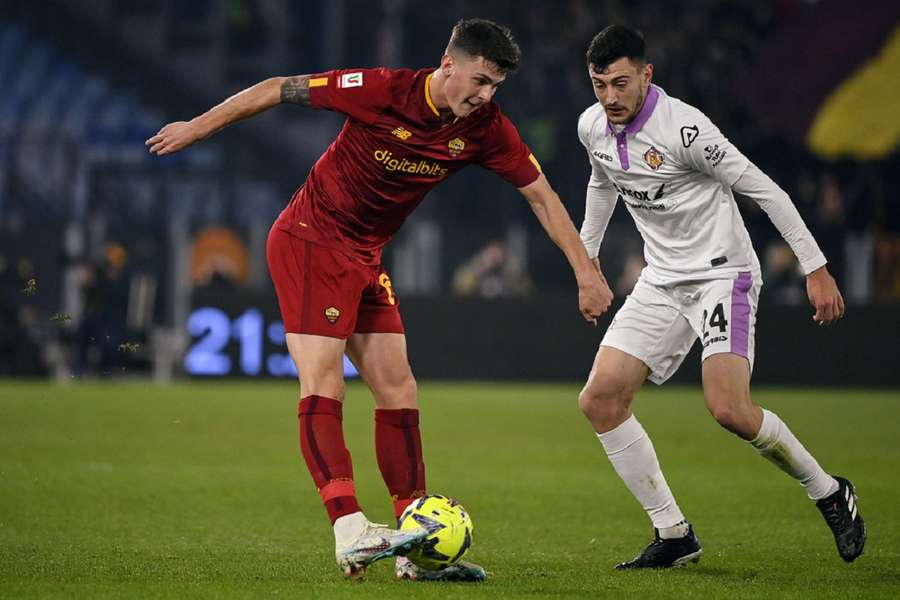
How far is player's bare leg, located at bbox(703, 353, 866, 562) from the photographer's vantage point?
21.9 ft

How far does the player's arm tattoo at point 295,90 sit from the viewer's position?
6289 millimetres

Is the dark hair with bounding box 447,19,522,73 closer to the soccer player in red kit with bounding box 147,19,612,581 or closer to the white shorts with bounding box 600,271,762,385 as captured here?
the soccer player in red kit with bounding box 147,19,612,581

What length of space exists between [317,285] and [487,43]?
48.3 inches

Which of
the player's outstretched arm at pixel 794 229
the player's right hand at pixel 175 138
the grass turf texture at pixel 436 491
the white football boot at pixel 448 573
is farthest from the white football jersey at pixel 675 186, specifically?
the player's right hand at pixel 175 138

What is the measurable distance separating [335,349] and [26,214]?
19734 mm

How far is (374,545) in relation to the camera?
586cm

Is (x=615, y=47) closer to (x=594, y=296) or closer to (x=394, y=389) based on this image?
(x=594, y=296)

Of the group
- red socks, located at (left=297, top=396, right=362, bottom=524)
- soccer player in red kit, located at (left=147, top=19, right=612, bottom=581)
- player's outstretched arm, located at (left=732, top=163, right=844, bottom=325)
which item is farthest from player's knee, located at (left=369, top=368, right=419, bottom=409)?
player's outstretched arm, located at (left=732, top=163, right=844, bottom=325)

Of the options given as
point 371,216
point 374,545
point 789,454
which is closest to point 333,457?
point 374,545

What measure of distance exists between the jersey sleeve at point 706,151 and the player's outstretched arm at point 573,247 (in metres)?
0.65

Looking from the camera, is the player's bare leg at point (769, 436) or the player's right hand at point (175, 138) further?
the player's bare leg at point (769, 436)

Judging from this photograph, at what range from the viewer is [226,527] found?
25.9 ft

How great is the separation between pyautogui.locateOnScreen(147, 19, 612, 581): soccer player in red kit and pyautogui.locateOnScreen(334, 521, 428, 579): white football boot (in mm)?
24

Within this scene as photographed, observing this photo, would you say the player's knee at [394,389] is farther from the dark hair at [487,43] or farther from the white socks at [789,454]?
the white socks at [789,454]
